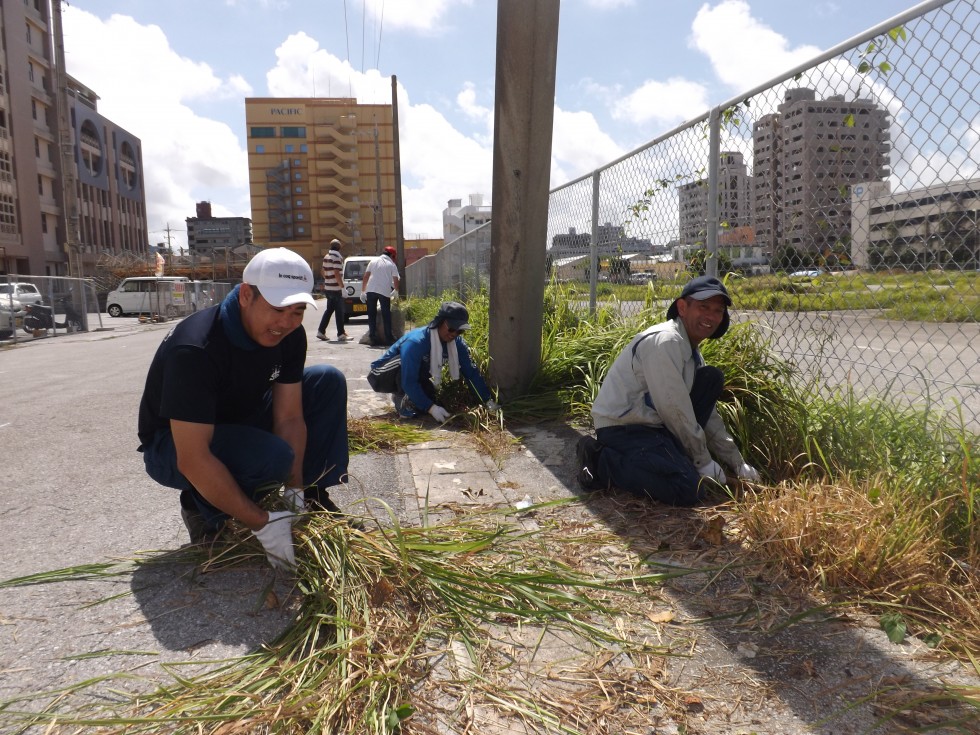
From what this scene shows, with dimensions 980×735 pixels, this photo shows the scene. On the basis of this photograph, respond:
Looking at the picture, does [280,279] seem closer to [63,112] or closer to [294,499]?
[294,499]

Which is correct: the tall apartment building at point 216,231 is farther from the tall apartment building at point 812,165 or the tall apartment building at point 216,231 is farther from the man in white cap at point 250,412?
the man in white cap at point 250,412

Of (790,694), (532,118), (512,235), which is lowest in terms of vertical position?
(790,694)

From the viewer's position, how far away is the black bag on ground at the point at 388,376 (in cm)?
562

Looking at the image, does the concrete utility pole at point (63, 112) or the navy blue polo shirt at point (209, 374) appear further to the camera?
the concrete utility pole at point (63, 112)

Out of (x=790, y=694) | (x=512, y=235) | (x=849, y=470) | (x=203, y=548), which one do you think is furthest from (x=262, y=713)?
(x=512, y=235)

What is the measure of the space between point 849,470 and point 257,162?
85363mm

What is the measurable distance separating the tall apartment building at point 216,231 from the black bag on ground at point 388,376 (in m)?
98.4

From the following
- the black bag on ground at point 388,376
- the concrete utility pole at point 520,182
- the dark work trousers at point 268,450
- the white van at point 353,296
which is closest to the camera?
the dark work trousers at point 268,450

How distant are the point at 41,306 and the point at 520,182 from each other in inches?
570

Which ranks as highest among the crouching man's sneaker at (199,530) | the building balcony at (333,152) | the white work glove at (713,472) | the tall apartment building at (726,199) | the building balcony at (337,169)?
the building balcony at (333,152)

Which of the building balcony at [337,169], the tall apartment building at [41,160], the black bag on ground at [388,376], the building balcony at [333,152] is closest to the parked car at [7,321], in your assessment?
the black bag on ground at [388,376]

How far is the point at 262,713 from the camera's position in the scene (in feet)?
5.89

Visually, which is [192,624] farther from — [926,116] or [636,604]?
[926,116]

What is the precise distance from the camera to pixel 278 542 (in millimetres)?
2582
